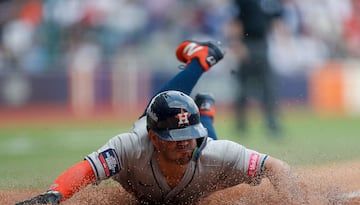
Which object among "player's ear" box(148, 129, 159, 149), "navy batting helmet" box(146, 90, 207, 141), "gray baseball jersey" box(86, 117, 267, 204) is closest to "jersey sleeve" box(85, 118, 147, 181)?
"gray baseball jersey" box(86, 117, 267, 204)

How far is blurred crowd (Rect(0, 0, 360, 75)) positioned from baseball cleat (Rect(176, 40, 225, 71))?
8990 mm

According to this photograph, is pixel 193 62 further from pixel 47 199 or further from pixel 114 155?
pixel 47 199

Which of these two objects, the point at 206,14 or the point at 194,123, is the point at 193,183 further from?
the point at 206,14

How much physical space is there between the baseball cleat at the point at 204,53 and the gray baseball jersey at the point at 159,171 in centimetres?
126

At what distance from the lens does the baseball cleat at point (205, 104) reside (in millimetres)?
6414

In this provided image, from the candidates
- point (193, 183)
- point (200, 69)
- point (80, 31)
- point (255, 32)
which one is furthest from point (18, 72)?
point (193, 183)

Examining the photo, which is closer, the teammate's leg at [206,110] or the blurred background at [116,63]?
the teammate's leg at [206,110]

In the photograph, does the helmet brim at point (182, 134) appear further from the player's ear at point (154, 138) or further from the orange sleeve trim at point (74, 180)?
the orange sleeve trim at point (74, 180)

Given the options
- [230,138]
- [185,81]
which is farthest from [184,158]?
[230,138]

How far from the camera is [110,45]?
16.5 metres

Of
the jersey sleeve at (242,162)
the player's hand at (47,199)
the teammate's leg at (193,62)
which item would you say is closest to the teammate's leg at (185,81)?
the teammate's leg at (193,62)

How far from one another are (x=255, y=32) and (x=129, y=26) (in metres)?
4.95

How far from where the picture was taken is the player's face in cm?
463

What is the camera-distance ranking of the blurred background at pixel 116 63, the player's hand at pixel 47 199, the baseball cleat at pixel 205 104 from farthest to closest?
1. the blurred background at pixel 116 63
2. the baseball cleat at pixel 205 104
3. the player's hand at pixel 47 199
